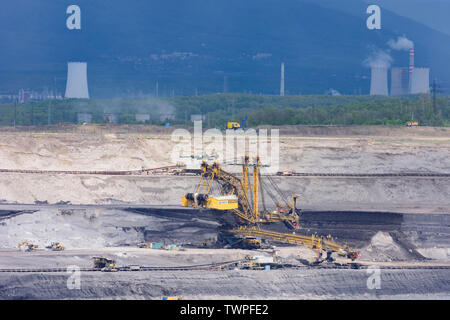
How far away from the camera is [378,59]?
176 meters

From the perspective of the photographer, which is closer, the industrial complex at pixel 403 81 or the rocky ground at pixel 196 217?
the rocky ground at pixel 196 217

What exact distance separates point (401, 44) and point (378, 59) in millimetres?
6977

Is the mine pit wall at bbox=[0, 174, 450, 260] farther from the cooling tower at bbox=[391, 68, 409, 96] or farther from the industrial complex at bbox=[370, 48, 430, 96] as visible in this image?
the cooling tower at bbox=[391, 68, 409, 96]

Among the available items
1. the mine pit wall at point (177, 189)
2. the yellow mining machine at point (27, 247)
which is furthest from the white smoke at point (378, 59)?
the yellow mining machine at point (27, 247)

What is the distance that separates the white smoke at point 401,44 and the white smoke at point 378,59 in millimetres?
2526

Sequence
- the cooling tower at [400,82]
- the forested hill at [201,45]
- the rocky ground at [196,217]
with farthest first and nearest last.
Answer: the forested hill at [201,45] < the cooling tower at [400,82] < the rocky ground at [196,217]

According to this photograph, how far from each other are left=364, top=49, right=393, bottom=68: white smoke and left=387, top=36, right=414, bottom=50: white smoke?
8.29ft

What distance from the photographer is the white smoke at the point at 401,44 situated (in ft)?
581
